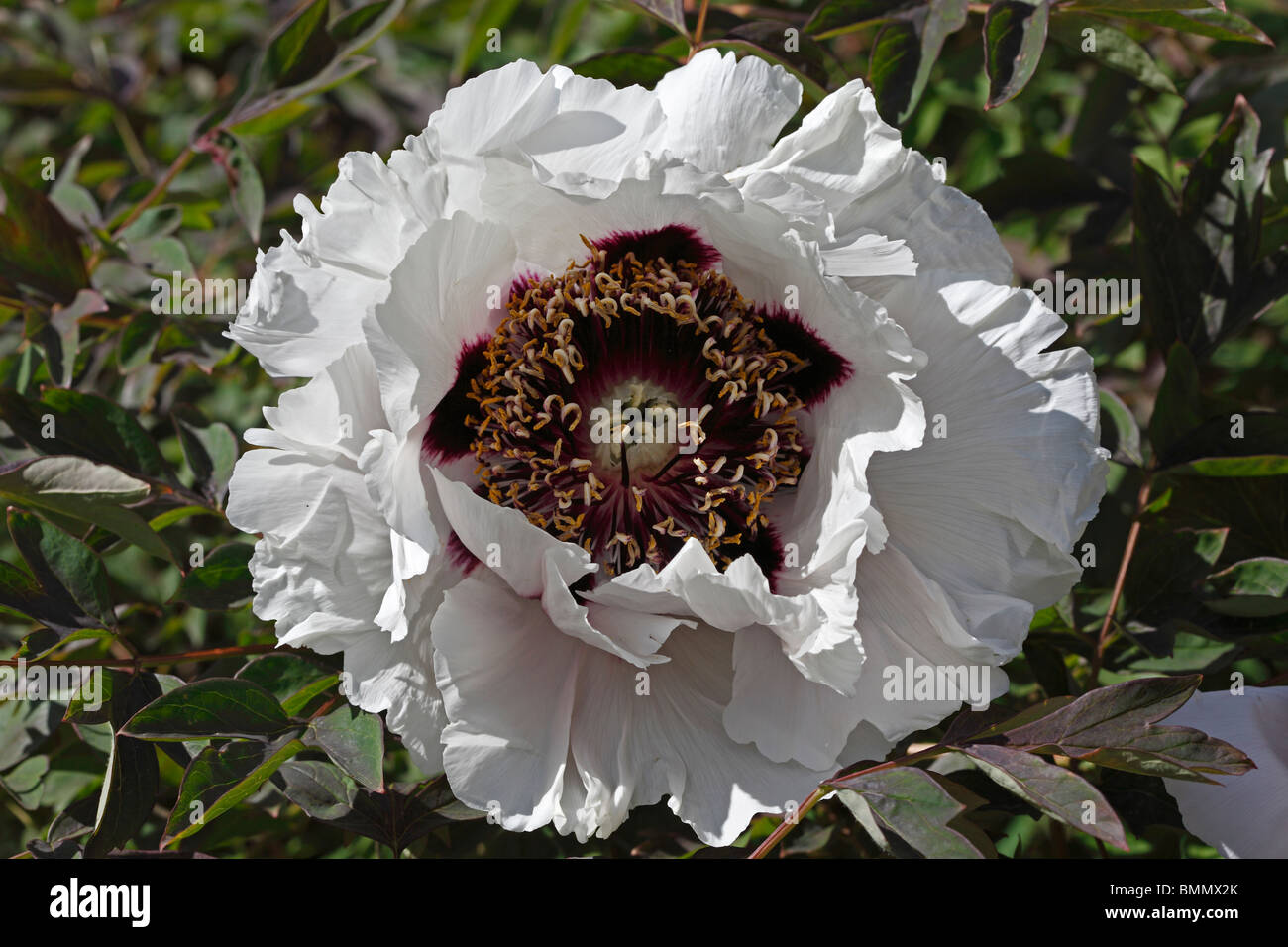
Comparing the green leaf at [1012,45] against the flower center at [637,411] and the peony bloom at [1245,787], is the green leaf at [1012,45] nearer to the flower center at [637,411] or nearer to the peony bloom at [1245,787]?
the flower center at [637,411]

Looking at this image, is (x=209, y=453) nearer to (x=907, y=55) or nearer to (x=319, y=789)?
(x=319, y=789)

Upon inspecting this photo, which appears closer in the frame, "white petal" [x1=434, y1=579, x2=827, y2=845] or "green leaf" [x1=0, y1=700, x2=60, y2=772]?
"white petal" [x1=434, y1=579, x2=827, y2=845]

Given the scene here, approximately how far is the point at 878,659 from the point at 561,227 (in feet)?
1.97

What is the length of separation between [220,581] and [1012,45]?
1207 millimetres

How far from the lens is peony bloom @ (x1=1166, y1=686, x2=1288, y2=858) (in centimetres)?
128

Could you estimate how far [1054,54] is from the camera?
216cm

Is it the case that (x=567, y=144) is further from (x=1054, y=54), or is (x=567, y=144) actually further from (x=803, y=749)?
(x=1054, y=54)

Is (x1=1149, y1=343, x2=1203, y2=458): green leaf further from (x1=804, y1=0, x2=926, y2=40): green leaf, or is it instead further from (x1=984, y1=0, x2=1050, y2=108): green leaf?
(x1=804, y1=0, x2=926, y2=40): green leaf

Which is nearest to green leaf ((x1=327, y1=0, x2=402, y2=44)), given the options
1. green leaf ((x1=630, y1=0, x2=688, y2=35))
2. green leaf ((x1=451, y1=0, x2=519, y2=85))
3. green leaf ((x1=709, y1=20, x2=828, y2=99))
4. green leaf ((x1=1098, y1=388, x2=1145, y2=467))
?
green leaf ((x1=451, y1=0, x2=519, y2=85))

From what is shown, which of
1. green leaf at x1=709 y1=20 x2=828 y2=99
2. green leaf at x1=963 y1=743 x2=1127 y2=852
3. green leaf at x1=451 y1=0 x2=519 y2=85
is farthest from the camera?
green leaf at x1=451 y1=0 x2=519 y2=85

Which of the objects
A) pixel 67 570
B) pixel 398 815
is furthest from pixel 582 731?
pixel 67 570

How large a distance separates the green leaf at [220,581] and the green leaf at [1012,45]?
3.57 ft

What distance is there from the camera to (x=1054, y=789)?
114cm
